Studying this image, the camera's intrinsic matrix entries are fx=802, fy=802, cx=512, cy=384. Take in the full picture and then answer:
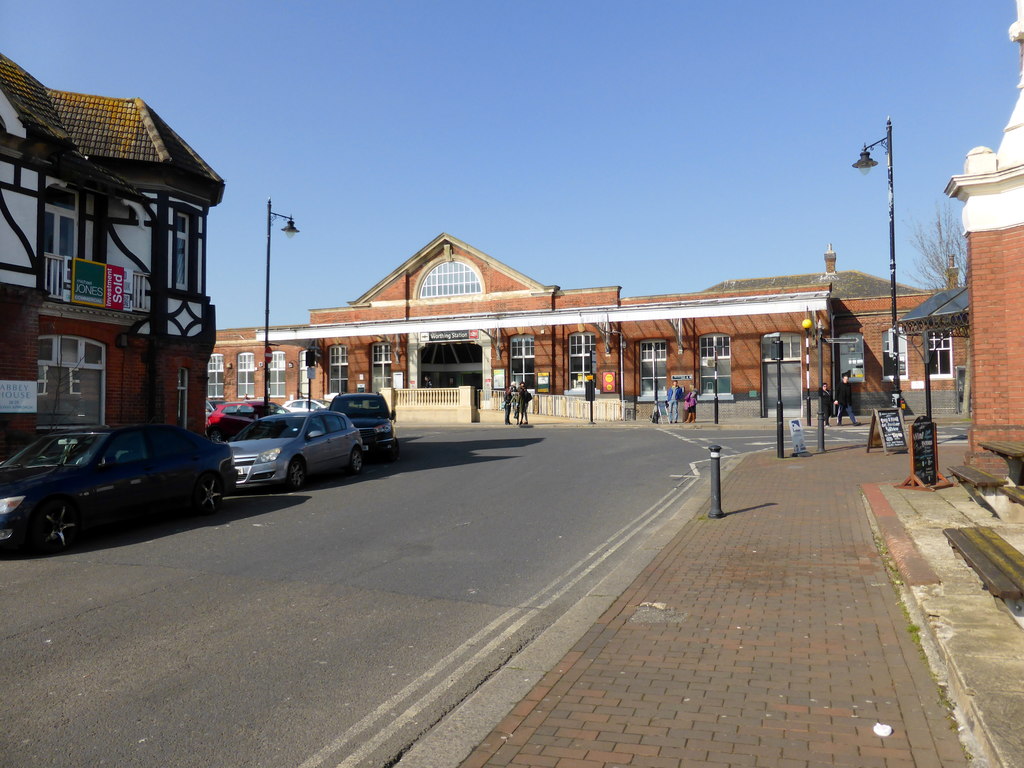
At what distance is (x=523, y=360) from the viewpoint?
43.4 meters

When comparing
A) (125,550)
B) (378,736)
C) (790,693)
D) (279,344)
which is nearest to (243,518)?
(125,550)

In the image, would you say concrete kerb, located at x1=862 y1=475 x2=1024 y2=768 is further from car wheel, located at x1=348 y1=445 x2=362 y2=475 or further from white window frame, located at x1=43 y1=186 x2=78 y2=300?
white window frame, located at x1=43 y1=186 x2=78 y2=300

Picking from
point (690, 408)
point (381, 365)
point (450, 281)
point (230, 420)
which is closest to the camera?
point (230, 420)

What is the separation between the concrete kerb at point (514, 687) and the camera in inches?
157

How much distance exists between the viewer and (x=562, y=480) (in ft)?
48.9

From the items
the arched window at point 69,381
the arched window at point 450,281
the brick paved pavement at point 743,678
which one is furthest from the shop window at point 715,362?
the brick paved pavement at point 743,678

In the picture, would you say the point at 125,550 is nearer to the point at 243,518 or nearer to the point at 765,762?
the point at 243,518

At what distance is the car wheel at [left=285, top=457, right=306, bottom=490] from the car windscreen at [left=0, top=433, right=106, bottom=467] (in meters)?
4.02

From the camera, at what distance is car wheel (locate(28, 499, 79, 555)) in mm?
8898

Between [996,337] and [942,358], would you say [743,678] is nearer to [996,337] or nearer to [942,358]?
[996,337]

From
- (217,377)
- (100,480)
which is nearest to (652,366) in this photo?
(217,377)

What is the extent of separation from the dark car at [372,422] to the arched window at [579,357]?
21893 millimetres

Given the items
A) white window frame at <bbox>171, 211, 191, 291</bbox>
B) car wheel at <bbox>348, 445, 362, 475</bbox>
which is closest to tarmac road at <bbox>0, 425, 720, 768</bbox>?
car wheel at <bbox>348, 445, 362, 475</bbox>

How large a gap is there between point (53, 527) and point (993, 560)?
9255 millimetres
